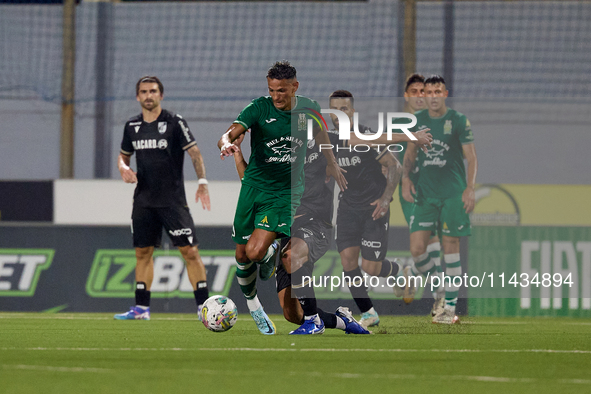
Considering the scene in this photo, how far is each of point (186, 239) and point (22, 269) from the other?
295cm

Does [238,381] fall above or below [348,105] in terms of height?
below

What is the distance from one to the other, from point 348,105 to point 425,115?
3.31 feet

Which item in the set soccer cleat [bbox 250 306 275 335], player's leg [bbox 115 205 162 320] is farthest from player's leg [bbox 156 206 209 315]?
soccer cleat [bbox 250 306 275 335]

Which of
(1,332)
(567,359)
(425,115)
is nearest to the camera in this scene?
(567,359)

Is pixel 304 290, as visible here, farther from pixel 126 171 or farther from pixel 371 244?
pixel 126 171

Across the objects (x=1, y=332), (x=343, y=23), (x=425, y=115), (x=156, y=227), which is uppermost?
(x=343, y=23)

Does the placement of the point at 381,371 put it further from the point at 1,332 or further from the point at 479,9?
the point at 479,9

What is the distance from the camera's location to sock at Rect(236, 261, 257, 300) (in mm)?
6816

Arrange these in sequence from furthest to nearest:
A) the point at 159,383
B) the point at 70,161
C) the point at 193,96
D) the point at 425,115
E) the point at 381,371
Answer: the point at 193,96, the point at 70,161, the point at 425,115, the point at 381,371, the point at 159,383

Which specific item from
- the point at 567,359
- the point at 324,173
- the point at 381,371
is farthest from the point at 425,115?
the point at 381,371

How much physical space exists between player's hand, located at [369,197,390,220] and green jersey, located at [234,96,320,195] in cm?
174

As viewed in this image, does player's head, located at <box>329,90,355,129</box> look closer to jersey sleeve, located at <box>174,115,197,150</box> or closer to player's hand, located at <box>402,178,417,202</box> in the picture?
player's hand, located at <box>402,178,417,202</box>

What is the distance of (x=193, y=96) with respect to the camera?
13.1 meters

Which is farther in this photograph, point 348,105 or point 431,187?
point 431,187
